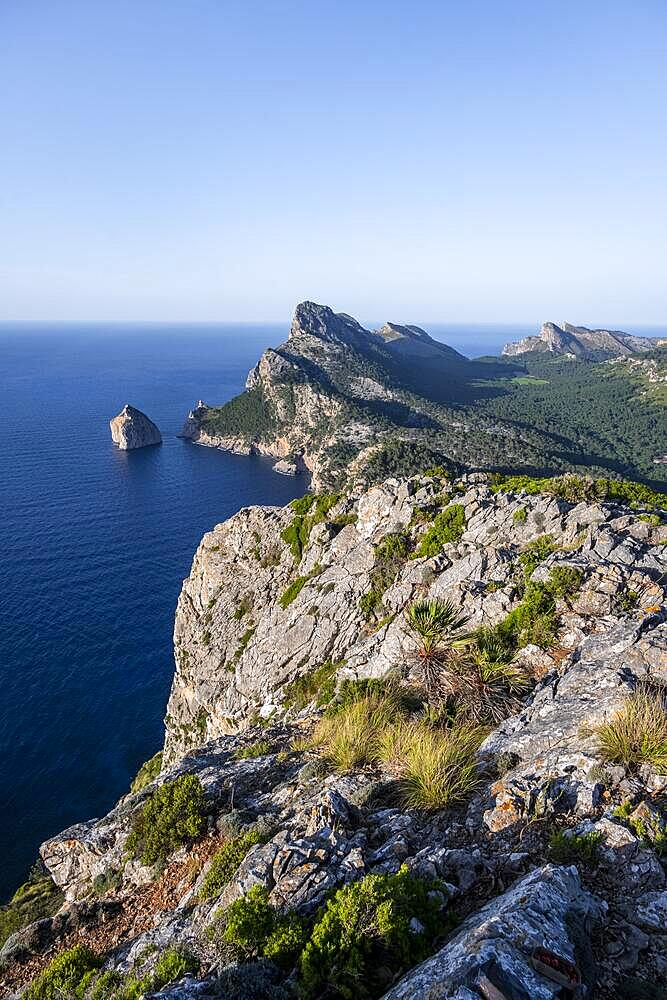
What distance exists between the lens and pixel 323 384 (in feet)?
631

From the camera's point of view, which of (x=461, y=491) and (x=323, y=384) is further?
(x=323, y=384)

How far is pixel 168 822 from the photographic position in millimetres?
11695

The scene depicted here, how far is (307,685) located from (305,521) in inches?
543

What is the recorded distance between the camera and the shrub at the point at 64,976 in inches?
339

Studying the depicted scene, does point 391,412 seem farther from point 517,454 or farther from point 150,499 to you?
point 150,499

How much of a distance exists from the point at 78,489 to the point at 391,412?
102458 mm

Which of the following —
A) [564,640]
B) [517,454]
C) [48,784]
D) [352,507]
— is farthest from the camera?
[517,454]

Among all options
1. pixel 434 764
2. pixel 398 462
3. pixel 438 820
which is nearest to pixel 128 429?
pixel 398 462

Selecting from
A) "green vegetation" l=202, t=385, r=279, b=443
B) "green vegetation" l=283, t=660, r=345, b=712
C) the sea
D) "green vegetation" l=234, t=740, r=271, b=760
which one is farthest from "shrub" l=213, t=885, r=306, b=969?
"green vegetation" l=202, t=385, r=279, b=443

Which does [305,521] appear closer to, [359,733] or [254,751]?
[254,751]

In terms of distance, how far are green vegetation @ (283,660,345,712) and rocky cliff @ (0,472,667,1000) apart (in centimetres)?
19

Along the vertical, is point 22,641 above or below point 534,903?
below

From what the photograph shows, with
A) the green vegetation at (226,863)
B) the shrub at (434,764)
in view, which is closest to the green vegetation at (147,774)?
the green vegetation at (226,863)

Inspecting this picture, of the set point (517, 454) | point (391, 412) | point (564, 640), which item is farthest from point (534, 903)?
point (391, 412)
